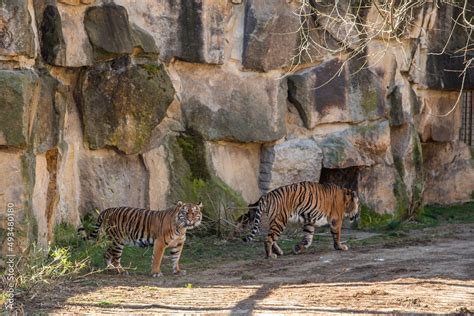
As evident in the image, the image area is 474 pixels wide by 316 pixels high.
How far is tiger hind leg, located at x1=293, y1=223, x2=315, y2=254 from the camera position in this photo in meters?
12.5

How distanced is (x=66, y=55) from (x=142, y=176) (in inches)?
87.4

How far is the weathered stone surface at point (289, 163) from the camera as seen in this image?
570 inches

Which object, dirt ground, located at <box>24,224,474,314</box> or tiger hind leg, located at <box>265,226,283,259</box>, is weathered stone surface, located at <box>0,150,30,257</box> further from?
tiger hind leg, located at <box>265,226,283,259</box>

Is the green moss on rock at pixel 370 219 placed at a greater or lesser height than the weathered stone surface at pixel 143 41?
lesser

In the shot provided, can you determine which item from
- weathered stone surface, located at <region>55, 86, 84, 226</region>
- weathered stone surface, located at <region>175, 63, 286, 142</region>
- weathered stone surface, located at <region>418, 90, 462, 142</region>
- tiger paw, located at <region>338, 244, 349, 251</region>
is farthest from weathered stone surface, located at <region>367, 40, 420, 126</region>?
weathered stone surface, located at <region>55, 86, 84, 226</region>

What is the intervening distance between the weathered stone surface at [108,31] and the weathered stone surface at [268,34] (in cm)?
210

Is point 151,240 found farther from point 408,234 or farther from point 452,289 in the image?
point 408,234

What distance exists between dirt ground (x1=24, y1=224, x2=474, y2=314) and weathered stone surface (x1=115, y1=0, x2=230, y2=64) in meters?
2.97

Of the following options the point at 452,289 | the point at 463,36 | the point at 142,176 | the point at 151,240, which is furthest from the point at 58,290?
the point at 463,36

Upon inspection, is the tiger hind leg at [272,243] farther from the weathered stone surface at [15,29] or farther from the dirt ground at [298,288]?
the weathered stone surface at [15,29]

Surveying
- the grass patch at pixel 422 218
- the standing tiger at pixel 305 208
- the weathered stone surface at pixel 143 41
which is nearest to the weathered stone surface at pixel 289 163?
the grass patch at pixel 422 218

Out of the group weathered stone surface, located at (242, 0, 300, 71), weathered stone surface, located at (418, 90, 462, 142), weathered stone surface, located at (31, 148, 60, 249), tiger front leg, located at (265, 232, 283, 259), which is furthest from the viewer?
weathered stone surface, located at (418, 90, 462, 142)

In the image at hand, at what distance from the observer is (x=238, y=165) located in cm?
1431

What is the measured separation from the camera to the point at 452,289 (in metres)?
9.12
